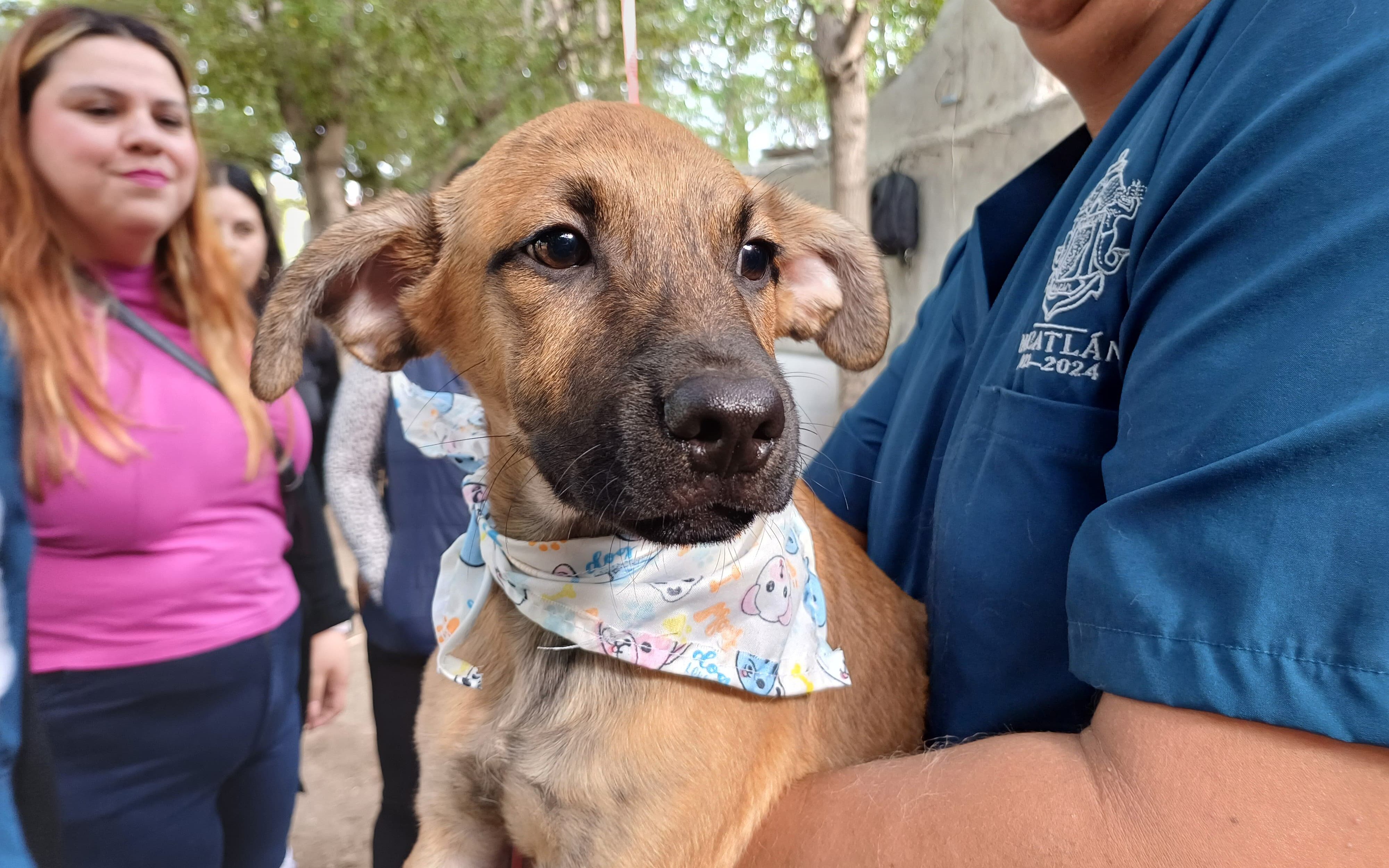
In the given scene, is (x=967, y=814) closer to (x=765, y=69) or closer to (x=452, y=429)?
(x=452, y=429)

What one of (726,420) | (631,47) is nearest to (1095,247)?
(726,420)

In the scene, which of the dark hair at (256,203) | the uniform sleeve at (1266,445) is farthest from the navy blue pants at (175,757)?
the uniform sleeve at (1266,445)

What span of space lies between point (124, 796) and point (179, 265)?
5.92ft

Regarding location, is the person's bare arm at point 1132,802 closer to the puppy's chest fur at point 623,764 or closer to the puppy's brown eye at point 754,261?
the puppy's chest fur at point 623,764

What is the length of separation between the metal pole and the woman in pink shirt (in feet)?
5.71

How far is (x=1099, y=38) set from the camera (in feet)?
5.65

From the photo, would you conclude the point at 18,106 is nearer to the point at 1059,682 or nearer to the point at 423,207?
the point at 423,207

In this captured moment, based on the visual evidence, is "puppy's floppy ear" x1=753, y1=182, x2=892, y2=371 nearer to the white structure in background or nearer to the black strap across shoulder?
the black strap across shoulder

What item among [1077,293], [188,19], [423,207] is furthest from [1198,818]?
[188,19]

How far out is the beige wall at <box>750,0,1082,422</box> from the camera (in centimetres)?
936

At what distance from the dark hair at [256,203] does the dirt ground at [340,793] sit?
1.64m

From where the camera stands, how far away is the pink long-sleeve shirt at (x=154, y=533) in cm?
226

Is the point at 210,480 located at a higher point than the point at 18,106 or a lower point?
lower

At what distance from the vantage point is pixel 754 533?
1620mm
